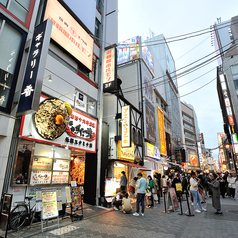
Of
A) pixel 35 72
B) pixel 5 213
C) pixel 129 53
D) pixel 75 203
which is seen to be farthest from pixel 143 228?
pixel 129 53

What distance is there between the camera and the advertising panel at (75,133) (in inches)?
267

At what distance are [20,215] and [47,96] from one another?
5169 mm

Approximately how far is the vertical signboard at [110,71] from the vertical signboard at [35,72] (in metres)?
6.44

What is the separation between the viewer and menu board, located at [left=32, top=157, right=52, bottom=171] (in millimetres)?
7318

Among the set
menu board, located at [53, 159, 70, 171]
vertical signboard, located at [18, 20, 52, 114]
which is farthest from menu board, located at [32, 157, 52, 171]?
vertical signboard, located at [18, 20, 52, 114]

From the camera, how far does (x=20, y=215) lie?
19.1 ft

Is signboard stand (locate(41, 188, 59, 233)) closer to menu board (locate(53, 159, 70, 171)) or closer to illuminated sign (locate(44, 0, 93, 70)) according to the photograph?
menu board (locate(53, 159, 70, 171))

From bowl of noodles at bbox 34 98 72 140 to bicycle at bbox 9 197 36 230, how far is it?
9.13ft

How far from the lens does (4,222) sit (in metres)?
4.76

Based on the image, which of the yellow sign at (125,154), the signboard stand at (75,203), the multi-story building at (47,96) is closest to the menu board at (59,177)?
the multi-story building at (47,96)

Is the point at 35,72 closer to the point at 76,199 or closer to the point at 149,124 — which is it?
the point at 76,199

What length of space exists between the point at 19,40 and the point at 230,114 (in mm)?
41245

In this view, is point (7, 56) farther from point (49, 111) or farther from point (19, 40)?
point (49, 111)

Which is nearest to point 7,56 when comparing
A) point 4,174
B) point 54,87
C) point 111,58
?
point 54,87
